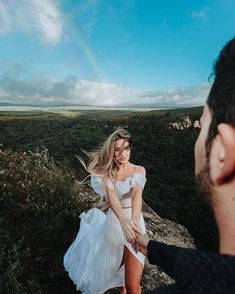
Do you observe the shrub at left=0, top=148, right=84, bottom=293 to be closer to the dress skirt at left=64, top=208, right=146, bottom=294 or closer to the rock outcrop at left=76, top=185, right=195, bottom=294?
the dress skirt at left=64, top=208, right=146, bottom=294

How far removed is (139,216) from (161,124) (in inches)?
1973

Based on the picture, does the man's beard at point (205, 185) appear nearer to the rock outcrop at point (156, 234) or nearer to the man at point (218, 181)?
the man at point (218, 181)

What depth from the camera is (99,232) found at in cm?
496

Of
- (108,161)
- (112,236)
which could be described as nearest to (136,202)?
(112,236)

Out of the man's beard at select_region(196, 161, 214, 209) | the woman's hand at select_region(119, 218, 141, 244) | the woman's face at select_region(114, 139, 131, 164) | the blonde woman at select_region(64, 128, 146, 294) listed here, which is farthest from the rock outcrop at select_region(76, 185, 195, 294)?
the man's beard at select_region(196, 161, 214, 209)

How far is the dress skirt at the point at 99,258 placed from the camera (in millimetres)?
4594

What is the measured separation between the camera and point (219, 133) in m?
0.94

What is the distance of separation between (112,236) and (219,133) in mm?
3892

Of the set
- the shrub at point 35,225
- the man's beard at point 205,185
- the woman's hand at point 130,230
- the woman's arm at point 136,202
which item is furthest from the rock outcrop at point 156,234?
the man's beard at point 205,185

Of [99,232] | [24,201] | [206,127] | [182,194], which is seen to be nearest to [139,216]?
[99,232]

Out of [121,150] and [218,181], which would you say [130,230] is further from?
[218,181]

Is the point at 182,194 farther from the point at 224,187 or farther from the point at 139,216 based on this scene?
the point at 224,187

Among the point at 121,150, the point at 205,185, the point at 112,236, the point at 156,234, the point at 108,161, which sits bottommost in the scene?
the point at 156,234

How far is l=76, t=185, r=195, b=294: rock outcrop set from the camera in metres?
5.34
